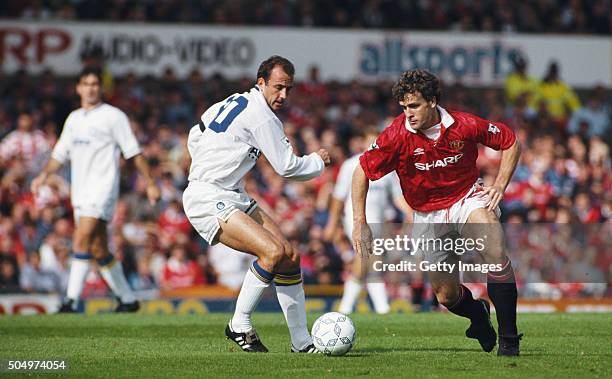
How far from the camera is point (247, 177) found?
19.9 m

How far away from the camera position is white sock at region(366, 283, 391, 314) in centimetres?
1555

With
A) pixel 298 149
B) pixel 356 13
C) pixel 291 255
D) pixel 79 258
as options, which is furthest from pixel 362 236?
pixel 356 13

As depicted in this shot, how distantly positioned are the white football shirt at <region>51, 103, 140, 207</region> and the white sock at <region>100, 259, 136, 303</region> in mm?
769

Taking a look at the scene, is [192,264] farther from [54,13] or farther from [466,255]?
[466,255]

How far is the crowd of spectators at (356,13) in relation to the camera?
23516 millimetres

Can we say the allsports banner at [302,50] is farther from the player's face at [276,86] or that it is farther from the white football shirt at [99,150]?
the player's face at [276,86]

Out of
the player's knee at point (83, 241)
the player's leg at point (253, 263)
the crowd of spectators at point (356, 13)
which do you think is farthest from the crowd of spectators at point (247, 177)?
the player's leg at point (253, 263)

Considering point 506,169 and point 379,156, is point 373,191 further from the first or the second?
point 506,169

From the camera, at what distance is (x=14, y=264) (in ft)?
57.5

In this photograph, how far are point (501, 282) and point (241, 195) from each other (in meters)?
2.33

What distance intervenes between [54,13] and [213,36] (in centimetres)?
338

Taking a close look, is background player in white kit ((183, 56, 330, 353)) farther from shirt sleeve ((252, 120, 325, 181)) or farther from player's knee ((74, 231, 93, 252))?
player's knee ((74, 231, 93, 252))

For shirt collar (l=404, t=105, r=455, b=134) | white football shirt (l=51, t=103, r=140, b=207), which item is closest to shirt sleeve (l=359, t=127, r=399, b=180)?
shirt collar (l=404, t=105, r=455, b=134)

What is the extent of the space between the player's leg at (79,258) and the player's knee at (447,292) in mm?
5306
